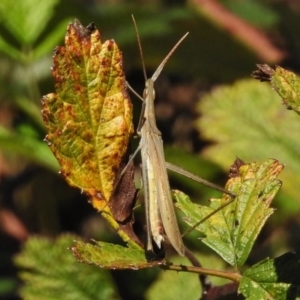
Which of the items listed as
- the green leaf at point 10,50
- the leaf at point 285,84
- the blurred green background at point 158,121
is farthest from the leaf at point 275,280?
the green leaf at point 10,50

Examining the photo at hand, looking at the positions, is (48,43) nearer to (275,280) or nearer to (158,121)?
(158,121)

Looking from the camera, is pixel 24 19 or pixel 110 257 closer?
pixel 110 257

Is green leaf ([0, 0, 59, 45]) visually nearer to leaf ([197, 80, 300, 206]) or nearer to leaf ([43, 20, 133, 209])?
leaf ([197, 80, 300, 206])

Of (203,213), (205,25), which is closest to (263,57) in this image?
(205,25)

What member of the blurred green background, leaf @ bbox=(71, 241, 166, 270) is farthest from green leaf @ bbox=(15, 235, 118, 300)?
leaf @ bbox=(71, 241, 166, 270)

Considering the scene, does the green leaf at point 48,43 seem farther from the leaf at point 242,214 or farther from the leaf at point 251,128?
the leaf at point 242,214

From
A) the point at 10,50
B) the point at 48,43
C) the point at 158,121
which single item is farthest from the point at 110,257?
the point at 158,121
